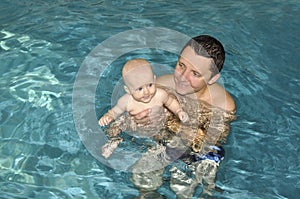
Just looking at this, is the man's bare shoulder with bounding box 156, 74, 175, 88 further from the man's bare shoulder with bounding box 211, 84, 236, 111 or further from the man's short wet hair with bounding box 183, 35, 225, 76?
the man's short wet hair with bounding box 183, 35, 225, 76

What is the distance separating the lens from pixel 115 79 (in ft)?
15.6

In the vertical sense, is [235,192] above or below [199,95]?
below

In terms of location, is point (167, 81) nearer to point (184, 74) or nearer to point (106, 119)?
point (184, 74)

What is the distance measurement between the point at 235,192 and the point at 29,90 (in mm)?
2222

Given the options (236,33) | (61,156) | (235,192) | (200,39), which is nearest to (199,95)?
Result: (200,39)

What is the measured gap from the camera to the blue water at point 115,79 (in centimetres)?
371

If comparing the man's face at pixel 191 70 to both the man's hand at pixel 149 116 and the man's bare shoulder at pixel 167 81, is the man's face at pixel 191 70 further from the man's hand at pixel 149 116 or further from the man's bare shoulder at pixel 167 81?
the man's bare shoulder at pixel 167 81

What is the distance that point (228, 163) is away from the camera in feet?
12.6

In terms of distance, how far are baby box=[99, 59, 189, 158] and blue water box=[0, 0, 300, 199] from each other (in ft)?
1.68

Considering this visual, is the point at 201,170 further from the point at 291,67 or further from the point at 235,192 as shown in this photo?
the point at 291,67

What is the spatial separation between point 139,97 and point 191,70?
47 centimetres

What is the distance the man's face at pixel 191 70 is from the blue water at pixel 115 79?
0.72m

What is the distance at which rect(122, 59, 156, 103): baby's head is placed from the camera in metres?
3.13

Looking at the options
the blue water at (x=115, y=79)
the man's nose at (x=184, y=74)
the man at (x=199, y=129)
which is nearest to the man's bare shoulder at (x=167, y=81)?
the man at (x=199, y=129)
